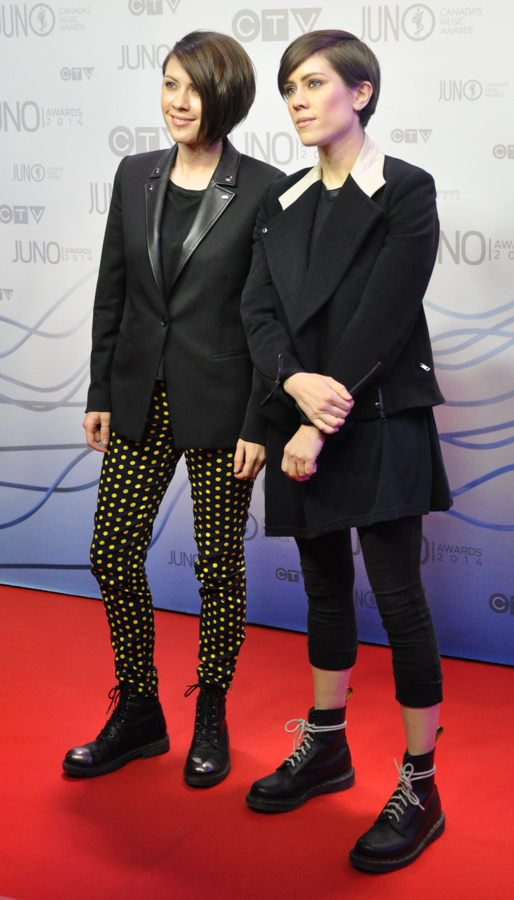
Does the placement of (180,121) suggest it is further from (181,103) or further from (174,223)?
(174,223)

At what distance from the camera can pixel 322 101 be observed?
1604mm

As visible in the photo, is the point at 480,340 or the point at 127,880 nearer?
the point at 127,880

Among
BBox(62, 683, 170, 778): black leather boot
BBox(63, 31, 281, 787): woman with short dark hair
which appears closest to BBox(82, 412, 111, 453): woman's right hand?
BBox(63, 31, 281, 787): woman with short dark hair

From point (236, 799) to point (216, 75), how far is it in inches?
59.6

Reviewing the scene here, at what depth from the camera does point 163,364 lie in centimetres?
193

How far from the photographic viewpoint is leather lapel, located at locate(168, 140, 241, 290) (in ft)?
6.10

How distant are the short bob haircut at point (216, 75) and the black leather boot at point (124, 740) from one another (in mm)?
1282

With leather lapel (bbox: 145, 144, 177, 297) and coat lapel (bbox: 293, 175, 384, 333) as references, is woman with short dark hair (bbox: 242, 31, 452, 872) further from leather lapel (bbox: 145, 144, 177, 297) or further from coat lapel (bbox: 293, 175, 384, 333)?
leather lapel (bbox: 145, 144, 177, 297)

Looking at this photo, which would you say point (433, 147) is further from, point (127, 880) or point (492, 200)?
point (127, 880)

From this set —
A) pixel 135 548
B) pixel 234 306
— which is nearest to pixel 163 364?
pixel 234 306

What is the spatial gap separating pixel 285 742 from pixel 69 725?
0.56 meters

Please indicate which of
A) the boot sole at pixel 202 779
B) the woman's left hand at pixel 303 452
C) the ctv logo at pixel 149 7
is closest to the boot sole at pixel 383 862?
the boot sole at pixel 202 779

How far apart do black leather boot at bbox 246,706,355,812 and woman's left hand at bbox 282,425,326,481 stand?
58cm

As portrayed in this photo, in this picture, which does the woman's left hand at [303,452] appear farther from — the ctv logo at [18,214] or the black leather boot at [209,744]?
the ctv logo at [18,214]
